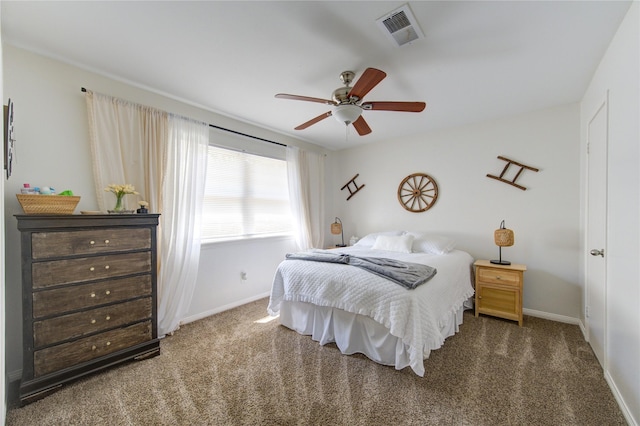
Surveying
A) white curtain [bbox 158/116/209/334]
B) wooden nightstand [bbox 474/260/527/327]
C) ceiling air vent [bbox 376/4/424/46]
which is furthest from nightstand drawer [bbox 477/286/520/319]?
white curtain [bbox 158/116/209/334]

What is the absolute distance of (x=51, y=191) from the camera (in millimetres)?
2004

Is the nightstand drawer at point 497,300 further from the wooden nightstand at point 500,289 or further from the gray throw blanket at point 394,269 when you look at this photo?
the gray throw blanket at point 394,269

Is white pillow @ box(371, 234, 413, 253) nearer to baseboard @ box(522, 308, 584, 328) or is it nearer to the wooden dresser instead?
baseboard @ box(522, 308, 584, 328)

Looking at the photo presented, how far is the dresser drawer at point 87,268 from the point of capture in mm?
1792

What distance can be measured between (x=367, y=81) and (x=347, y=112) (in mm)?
394

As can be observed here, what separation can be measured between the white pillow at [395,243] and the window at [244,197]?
Result: 144cm

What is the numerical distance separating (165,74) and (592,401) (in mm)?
4044

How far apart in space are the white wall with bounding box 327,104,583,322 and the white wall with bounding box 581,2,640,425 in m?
1.20

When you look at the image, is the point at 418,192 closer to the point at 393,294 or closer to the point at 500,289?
the point at 500,289

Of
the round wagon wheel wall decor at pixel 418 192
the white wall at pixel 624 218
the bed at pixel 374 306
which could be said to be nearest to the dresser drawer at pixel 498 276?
the bed at pixel 374 306

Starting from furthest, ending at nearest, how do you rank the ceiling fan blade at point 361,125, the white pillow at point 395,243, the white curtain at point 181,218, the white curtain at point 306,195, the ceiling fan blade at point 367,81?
1. the white curtain at point 306,195
2. the white pillow at point 395,243
3. the white curtain at point 181,218
4. the ceiling fan blade at point 361,125
5. the ceiling fan blade at point 367,81

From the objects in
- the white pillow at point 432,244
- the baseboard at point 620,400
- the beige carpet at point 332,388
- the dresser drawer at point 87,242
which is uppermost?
the dresser drawer at point 87,242

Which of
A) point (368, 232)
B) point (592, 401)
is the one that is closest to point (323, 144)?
point (368, 232)

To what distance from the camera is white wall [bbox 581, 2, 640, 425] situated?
1.50m
